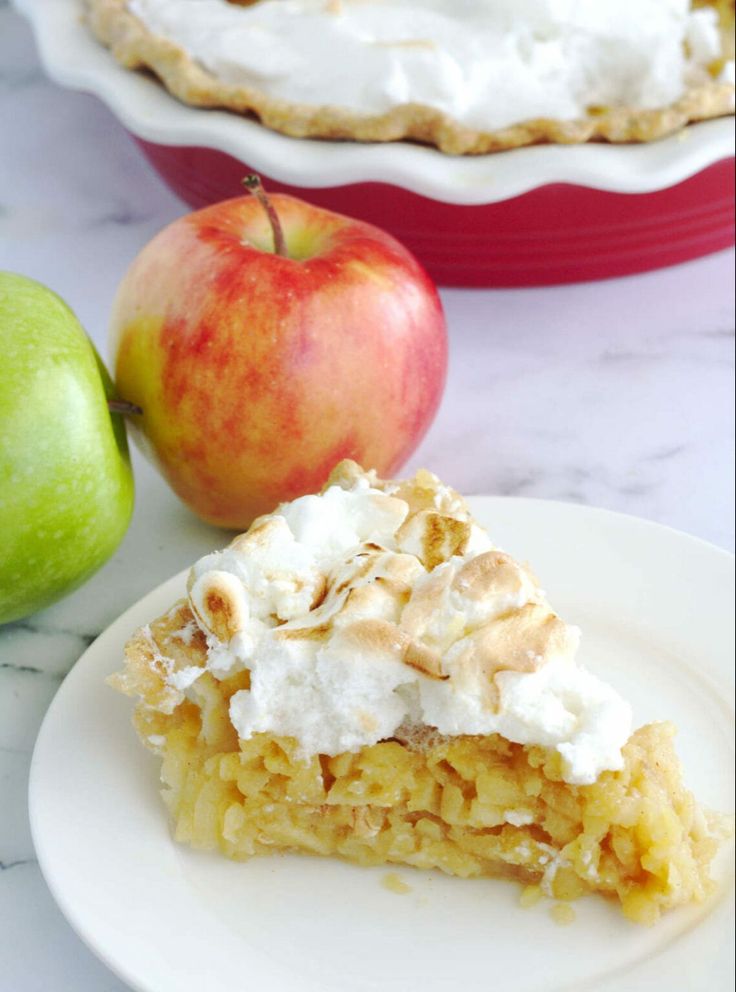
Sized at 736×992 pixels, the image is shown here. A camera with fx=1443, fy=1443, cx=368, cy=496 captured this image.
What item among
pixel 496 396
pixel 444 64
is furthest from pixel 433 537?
pixel 444 64

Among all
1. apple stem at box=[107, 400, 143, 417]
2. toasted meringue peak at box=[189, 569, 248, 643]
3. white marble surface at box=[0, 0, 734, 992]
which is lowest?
white marble surface at box=[0, 0, 734, 992]

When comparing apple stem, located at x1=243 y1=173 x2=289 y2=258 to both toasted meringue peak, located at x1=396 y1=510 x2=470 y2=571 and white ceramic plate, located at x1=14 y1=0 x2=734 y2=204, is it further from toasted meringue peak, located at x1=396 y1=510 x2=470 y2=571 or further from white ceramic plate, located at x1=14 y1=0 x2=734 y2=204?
toasted meringue peak, located at x1=396 y1=510 x2=470 y2=571

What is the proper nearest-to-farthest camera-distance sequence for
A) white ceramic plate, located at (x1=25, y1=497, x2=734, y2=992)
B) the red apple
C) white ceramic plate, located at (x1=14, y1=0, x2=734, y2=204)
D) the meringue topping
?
white ceramic plate, located at (x1=25, y1=497, x2=734, y2=992)
the red apple
white ceramic plate, located at (x1=14, y1=0, x2=734, y2=204)
the meringue topping

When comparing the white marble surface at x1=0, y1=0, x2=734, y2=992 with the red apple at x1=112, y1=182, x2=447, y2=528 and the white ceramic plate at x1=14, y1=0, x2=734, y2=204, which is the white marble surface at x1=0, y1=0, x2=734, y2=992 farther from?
the white ceramic plate at x1=14, y1=0, x2=734, y2=204

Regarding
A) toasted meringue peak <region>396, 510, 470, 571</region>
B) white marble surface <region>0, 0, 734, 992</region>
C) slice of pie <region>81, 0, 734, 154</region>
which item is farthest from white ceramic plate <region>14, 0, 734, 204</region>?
toasted meringue peak <region>396, 510, 470, 571</region>

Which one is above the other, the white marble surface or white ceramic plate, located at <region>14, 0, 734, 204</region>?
white ceramic plate, located at <region>14, 0, 734, 204</region>

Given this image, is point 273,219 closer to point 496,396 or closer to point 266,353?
point 266,353

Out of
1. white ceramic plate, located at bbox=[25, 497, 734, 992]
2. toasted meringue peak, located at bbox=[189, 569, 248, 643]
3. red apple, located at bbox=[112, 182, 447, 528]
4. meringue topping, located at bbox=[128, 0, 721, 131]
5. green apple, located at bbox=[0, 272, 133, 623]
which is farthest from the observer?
meringue topping, located at bbox=[128, 0, 721, 131]

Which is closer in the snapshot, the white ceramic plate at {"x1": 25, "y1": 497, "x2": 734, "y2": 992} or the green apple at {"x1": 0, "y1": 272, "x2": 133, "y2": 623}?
the white ceramic plate at {"x1": 25, "y1": 497, "x2": 734, "y2": 992}
